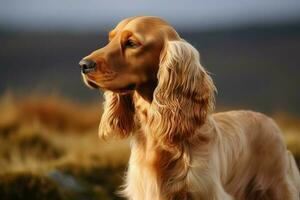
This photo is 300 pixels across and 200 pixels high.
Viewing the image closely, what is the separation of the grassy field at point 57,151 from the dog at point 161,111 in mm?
1711

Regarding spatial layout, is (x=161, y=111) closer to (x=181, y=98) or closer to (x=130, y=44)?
(x=181, y=98)

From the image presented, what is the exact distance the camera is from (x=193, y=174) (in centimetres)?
463

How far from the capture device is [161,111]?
4.62 meters

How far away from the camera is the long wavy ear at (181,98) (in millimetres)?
4578

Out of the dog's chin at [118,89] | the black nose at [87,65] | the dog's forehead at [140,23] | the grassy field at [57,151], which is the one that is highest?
the dog's forehead at [140,23]

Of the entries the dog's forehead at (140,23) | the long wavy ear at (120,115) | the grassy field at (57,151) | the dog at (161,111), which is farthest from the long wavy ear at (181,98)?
the grassy field at (57,151)

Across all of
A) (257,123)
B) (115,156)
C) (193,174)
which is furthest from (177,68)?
(115,156)

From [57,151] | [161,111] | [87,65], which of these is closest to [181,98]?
[161,111]

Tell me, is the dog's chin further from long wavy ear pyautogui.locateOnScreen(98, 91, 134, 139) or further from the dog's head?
long wavy ear pyautogui.locateOnScreen(98, 91, 134, 139)

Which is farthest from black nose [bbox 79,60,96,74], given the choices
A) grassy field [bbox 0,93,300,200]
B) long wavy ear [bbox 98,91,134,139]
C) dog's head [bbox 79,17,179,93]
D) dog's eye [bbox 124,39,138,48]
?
grassy field [bbox 0,93,300,200]

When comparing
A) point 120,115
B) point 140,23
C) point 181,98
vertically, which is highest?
point 140,23

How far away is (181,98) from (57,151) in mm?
3286

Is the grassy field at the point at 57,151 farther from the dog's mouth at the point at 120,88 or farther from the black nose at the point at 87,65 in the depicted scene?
the black nose at the point at 87,65

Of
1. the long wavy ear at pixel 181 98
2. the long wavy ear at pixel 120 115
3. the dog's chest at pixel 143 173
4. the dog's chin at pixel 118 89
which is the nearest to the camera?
the dog's chin at pixel 118 89
